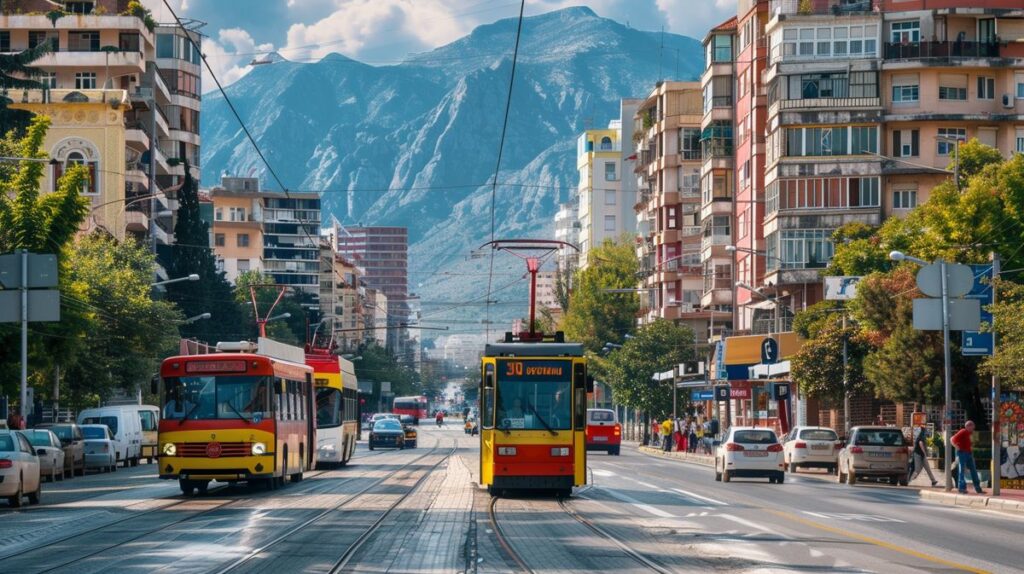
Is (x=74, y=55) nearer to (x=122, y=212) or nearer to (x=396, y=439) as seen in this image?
(x=122, y=212)

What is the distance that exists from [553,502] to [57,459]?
1819 centimetres

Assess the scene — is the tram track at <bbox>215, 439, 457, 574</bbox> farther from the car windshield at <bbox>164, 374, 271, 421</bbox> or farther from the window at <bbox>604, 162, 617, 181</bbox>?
the window at <bbox>604, 162, 617, 181</bbox>

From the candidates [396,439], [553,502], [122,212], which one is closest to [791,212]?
[396,439]

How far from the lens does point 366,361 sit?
170000 mm

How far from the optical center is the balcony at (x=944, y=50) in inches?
3179

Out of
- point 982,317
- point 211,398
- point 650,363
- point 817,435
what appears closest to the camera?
point 211,398

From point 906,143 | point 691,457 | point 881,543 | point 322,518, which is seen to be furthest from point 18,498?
point 906,143

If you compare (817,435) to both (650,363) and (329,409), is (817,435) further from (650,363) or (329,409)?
(650,363)

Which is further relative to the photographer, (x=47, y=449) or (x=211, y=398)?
(x=47, y=449)

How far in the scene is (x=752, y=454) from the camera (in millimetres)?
44000

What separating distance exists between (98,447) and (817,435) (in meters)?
22.5

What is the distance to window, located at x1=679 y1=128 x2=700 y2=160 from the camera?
109938mm

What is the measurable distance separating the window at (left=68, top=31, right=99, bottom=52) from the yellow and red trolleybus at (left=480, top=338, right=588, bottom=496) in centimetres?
6896

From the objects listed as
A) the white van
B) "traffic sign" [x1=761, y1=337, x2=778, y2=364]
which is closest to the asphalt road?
the white van
